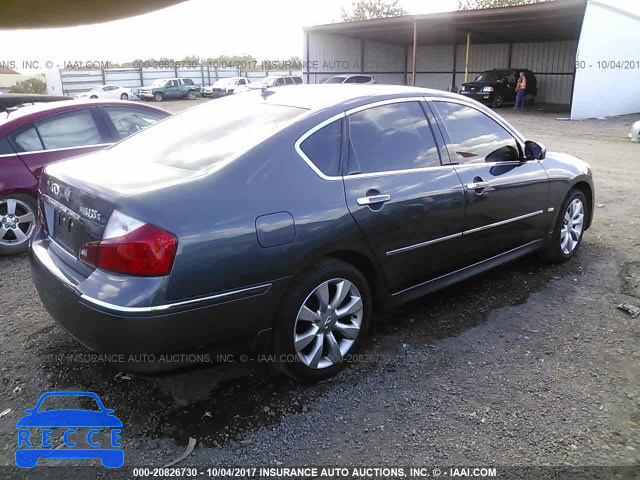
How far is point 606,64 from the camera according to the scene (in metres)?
20.3

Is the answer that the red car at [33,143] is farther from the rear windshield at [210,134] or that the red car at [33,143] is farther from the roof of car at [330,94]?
the roof of car at [330,94]

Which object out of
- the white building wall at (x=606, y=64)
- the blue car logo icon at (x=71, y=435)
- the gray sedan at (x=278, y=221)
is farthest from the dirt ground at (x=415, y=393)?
the white building wall at (x=606, y=64)

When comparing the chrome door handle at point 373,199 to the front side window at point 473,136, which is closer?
the chrome door handle at point 373,199

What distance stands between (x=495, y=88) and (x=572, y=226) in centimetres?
2233

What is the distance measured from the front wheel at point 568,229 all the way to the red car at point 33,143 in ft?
15.2

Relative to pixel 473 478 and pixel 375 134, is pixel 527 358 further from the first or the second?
pixel 375 134

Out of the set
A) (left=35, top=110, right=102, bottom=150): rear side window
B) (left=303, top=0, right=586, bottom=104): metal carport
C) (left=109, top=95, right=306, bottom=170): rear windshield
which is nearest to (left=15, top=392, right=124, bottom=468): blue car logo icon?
(left=109, top=95, right=306, bottom=170): rear windshield

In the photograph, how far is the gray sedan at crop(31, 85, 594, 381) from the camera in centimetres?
252

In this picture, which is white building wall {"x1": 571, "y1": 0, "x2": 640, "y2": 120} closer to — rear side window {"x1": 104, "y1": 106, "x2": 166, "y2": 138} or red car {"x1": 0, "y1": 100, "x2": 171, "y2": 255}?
rear side window {"x1": 104, "y1": 106, "x2": 166, "y2": 138}

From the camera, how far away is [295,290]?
9.44 feet

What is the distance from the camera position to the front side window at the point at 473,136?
3.86 metres

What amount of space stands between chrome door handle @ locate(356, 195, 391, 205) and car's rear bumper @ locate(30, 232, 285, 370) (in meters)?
0.74

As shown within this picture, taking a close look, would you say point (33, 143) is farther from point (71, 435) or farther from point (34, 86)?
point (34, 86)

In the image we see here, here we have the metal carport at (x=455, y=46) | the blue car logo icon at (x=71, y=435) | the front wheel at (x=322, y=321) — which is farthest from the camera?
the metal carport at (x=455, y=46)
